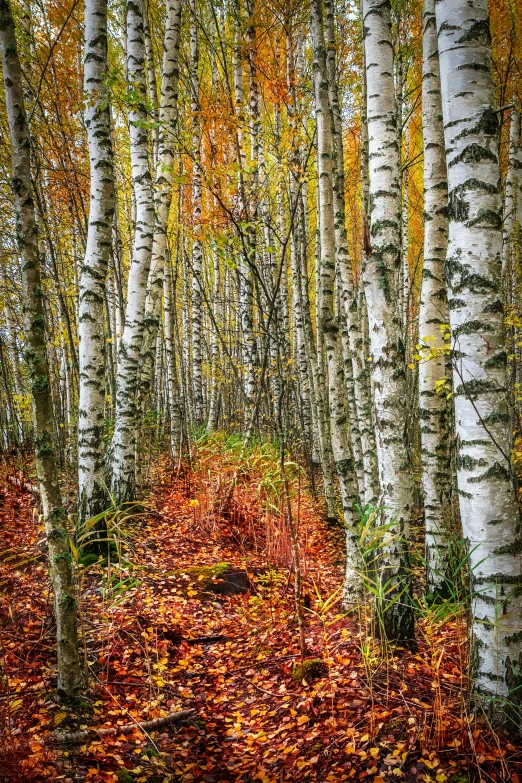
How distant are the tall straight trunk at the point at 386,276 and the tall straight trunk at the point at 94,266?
9.10 ft

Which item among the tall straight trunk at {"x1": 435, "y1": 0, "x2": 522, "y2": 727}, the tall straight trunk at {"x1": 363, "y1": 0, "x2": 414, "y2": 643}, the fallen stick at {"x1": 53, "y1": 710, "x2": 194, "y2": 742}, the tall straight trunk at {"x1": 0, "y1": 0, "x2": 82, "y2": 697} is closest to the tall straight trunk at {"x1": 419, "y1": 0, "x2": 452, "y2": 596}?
the tall straight trunk at {"x1": 363, "y1": 0, "x2": 414, "y2": 643}

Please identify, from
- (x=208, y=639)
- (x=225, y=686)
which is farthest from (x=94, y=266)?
(x=225, y=686)

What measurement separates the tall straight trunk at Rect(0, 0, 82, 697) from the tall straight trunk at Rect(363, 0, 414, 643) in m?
1.97

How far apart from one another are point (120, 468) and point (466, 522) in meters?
4.54

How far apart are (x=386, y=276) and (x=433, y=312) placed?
1.11m

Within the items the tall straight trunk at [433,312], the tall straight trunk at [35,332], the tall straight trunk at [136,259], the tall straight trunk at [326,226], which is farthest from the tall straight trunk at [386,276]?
the tall straight trunk at [136,259]

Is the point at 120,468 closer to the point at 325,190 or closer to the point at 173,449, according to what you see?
the point at 173,449

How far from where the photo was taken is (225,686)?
3.27m

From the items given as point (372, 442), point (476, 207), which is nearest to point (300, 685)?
point (372, 442)

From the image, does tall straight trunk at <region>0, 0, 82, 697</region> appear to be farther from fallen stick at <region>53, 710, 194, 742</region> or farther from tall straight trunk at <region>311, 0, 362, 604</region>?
tall straight trunk at <region>311, 0, 362, 604</region>

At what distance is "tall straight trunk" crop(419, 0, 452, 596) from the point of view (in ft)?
12.3

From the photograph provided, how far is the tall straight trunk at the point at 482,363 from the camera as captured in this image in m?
2.04

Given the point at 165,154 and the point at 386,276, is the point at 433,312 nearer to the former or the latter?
the point at 386,276

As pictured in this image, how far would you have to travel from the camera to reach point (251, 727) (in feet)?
9.22
